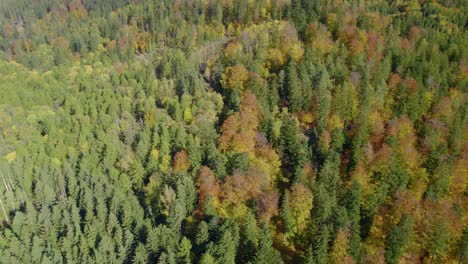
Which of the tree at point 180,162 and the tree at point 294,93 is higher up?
the tree at point 294,93

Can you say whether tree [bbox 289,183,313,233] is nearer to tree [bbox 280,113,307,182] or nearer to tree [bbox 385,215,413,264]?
tree [bbox 280,113,307,182]

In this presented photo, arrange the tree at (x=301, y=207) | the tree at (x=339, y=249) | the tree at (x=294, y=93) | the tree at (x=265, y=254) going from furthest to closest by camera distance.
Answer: the tree at (x=294, y=93) → the tree at (x=301, y=207) → the tree at (x=339, y=249) → the tree at (x=265, y=254)

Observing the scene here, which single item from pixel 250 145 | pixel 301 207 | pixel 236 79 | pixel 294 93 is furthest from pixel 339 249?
pixel 236 79

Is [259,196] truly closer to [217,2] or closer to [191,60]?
[191,60]

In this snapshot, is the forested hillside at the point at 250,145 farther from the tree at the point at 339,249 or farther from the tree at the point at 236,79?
the tree at the point at 236,79

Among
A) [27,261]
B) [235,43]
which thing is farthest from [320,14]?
[27,261]

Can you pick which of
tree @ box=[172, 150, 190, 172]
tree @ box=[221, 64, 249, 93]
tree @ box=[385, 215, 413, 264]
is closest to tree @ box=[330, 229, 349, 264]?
tree @ box=[385, 215, 413, 264]

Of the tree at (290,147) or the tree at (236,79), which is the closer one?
the tree at (290,147)

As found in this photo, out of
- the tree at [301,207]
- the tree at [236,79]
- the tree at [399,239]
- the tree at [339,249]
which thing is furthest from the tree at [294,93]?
the tree at [339,249]

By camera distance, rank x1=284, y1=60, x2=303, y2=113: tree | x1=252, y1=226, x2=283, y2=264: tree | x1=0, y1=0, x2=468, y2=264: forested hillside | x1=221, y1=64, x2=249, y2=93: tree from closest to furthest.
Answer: x1=252, y1=226, x2=283, y2=264: tree < x1=0, y1=0, x2=468, y2=264: forested hillside < x1=284, y1=60, x2=303, y2=113: tree < x1=221, y1=64, x2=249, y2=93: tree

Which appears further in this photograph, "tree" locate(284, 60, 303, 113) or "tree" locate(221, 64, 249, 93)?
"tree" locate(221, 64, 249, 93)
